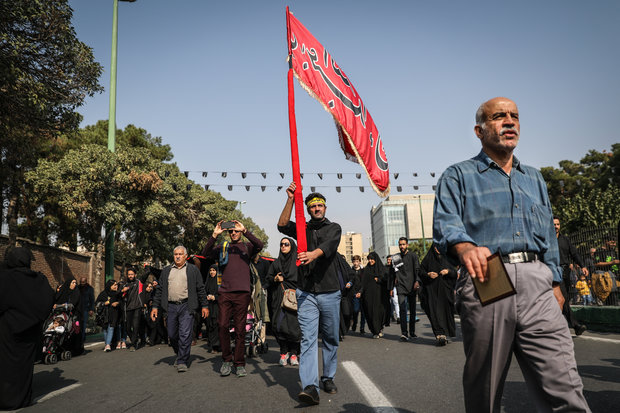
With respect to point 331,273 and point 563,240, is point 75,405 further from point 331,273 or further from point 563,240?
point 563,240

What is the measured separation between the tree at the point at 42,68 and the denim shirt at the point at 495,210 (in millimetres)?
10435

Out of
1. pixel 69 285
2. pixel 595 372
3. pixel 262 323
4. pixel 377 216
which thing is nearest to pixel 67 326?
pixel 69 285

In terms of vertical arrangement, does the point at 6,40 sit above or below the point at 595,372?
above

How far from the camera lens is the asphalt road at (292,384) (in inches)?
174

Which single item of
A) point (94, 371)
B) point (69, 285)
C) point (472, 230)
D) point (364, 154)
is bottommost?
point (94, 371)

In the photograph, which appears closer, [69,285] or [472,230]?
[472,230]

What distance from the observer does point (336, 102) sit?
595 centimetres

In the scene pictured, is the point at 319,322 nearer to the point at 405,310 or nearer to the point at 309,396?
the point at 309,396

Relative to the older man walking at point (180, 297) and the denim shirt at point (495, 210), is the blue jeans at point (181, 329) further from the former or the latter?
the denim shirt at point (495, 210)

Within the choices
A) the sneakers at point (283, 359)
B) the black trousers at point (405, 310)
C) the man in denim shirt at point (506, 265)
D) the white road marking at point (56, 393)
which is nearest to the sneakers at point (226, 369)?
the sneakers at point (283, 359)

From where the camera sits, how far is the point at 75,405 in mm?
5137

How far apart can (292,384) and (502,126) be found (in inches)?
162

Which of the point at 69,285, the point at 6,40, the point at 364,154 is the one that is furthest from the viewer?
the point at 69,285

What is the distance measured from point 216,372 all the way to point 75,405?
7.01 feet
